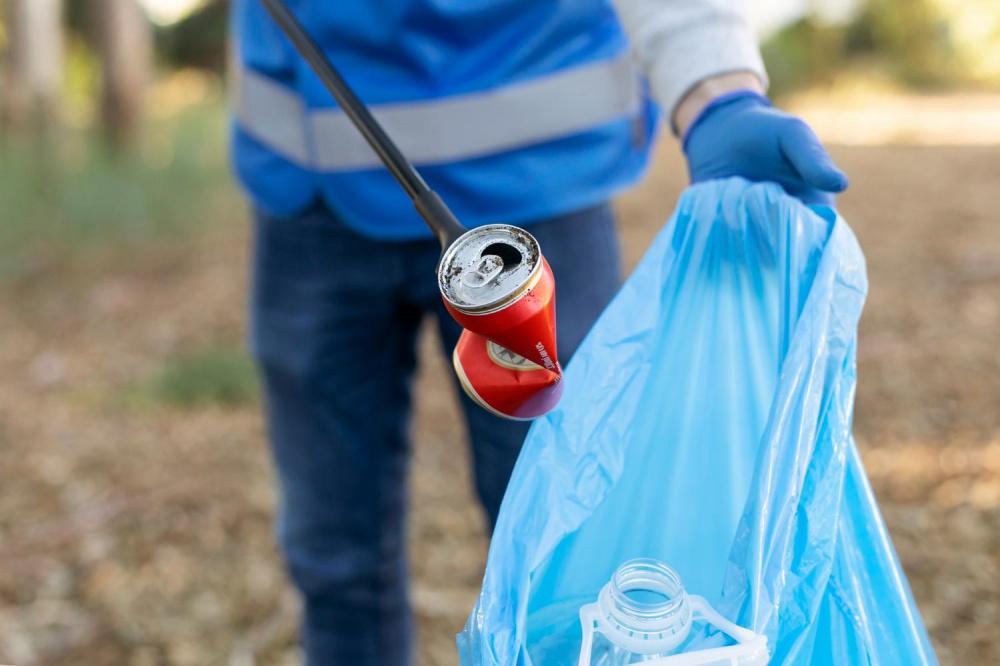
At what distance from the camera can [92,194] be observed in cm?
398

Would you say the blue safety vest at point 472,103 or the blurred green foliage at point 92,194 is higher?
the blurred green foliage at point 92,194

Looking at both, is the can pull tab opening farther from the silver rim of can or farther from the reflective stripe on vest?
the reflective stripe on vest

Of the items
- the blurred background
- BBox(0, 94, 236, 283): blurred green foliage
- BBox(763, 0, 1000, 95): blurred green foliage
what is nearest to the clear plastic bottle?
the blurred background

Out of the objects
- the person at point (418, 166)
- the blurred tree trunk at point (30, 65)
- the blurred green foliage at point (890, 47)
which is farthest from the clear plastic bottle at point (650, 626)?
the blurred green foliage at point (890, 47)

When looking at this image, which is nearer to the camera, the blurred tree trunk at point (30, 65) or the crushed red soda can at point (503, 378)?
the crushed red soda can at point (503, 378)

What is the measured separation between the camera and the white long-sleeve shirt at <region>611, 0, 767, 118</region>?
0.82m

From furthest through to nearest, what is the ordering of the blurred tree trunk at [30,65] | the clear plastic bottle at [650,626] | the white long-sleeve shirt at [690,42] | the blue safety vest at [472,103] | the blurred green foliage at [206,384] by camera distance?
the blurred tree trunk at [30,65] → the blurred green foliage at [206,384] → the blue safety vest at [472,103] → the white long-sleeve shirt at [690,42] → the clear plastic bottle at [650,626]

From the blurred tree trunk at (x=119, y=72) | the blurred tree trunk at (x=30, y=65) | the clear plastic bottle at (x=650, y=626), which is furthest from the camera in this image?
the blurred tree trunk at (x=119, y=72)

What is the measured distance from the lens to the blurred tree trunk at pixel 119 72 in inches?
177

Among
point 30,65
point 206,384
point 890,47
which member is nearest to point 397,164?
point 206,384

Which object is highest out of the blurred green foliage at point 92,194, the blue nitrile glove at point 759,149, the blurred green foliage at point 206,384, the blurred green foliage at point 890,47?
the blurred green foliage at point 890,47

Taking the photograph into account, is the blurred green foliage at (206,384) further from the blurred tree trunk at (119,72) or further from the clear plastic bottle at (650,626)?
the clear plastic bottle at (650,626)

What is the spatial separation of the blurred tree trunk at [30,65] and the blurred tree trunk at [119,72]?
8.4 inches

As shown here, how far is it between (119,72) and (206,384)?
2.37 meters
